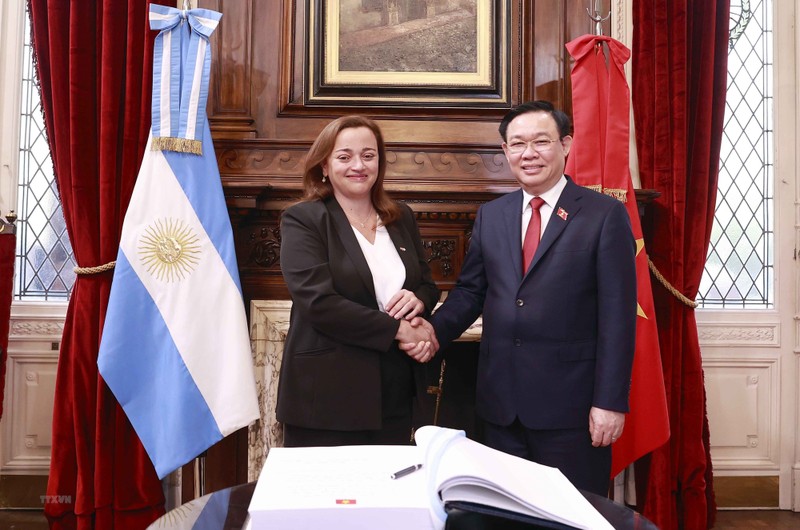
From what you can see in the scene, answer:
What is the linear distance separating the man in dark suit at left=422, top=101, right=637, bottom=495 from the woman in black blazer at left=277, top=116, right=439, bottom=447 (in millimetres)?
245

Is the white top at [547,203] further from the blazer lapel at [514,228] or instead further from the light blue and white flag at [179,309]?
A: the light blue and white flag at [179,309]

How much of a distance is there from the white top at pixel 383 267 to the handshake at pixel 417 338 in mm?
102

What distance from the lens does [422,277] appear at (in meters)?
1.97

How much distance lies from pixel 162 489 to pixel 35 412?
770 mm

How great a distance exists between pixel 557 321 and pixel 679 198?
4.31 ft

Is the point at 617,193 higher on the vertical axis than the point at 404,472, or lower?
higher

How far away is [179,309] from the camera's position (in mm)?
2359

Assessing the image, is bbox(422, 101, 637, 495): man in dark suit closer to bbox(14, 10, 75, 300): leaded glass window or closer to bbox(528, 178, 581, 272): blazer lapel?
bbox(528, 178, 581, 272): blazer lapel

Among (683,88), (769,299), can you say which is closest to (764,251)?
(769,299)

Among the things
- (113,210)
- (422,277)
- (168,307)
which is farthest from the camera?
(113,210)

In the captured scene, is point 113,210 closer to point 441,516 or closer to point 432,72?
point 432,72

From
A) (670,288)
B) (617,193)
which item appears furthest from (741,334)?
(617,193)

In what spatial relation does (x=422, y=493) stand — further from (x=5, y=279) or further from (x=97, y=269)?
(x=5, y=279)

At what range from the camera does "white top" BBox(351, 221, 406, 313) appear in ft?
6.07
